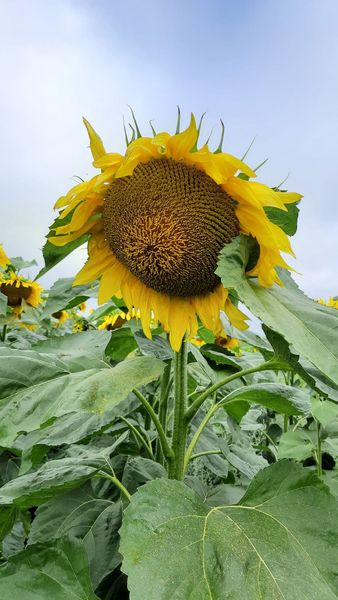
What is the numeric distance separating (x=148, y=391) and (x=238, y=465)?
1.31 feet

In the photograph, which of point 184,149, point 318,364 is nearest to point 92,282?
point 184,149

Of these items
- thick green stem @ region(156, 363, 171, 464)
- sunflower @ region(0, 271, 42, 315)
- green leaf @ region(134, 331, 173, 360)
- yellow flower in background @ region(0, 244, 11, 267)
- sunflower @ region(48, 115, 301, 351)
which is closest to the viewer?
sunflower @ region(48, 115, 301, 351)

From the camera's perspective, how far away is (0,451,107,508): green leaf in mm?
1101

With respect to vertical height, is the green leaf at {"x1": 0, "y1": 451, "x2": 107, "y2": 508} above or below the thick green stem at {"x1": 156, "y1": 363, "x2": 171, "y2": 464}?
below

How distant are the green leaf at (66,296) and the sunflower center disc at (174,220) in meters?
0.26

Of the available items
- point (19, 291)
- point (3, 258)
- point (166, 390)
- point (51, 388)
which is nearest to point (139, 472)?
point (166, 390)

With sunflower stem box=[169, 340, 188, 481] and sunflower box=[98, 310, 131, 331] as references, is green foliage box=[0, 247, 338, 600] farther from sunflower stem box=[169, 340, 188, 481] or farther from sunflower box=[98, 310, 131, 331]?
sunflower box=[98, 310, 131, 331]

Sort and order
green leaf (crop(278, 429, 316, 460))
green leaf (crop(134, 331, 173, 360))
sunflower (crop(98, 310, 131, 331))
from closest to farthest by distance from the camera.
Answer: green leaf (crop(134, 331, 173, 360)) < green leaf (crop(278, 429, 316, 460)) < sunflower (crop(98, 310, 131, 331))

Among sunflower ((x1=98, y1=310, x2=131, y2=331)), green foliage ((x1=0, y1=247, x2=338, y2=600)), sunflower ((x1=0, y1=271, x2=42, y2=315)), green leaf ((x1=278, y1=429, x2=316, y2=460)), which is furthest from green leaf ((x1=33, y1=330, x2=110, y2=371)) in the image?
sunflower ((x1=0, y1=271, x2=42, y2=315))

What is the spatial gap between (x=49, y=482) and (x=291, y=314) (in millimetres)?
522

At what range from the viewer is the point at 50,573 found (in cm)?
107

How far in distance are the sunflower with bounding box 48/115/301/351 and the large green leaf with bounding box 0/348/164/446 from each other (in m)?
0.20

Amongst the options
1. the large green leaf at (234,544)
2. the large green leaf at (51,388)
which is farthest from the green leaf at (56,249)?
the large green leaf at (234,544)

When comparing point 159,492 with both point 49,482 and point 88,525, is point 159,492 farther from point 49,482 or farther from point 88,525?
point 88,525
